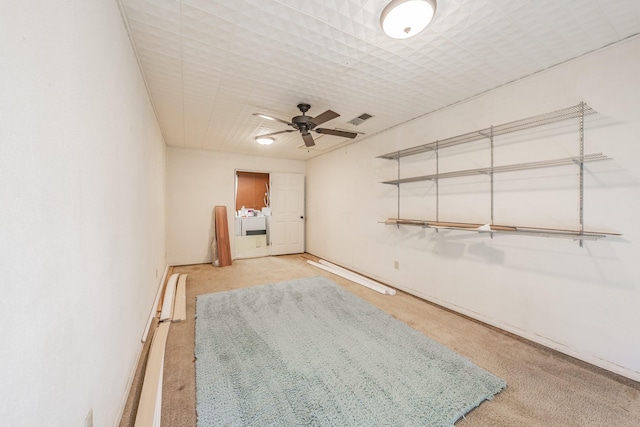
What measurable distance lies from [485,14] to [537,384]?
267 cm

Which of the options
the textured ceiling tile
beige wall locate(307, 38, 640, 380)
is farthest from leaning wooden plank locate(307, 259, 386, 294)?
the textured ceiling tile

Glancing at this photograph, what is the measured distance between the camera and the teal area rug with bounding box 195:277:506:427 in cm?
150

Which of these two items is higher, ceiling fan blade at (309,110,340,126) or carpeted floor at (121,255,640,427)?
ceiling fan blade at (309,110,340,126)

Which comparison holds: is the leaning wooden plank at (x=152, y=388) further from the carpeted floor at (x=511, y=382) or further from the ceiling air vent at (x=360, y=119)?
the ceiling air vent at (x=360, y=119)

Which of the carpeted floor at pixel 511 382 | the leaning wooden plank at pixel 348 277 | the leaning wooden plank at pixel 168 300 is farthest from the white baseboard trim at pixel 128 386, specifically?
the leaning wooden plank at pixel 348 277

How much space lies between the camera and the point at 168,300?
313 centimetres

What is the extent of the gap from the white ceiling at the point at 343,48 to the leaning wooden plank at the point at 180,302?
256 cm

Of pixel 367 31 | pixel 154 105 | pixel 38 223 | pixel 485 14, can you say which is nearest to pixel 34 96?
pixel 38 223

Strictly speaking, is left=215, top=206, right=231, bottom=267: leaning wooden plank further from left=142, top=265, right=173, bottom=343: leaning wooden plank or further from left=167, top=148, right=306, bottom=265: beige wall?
left=142, top=265, right=173, bottom=343: leaning wooden plank

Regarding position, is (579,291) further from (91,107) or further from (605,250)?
(91,107)

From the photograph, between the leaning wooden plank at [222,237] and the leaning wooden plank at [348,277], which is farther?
the leaning wooden plank at [222,237]

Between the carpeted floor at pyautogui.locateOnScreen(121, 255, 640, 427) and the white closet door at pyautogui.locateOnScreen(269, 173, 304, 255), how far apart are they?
336 cm

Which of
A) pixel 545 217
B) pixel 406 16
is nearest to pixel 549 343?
pixel 545 217

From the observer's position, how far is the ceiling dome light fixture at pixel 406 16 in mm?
1436
